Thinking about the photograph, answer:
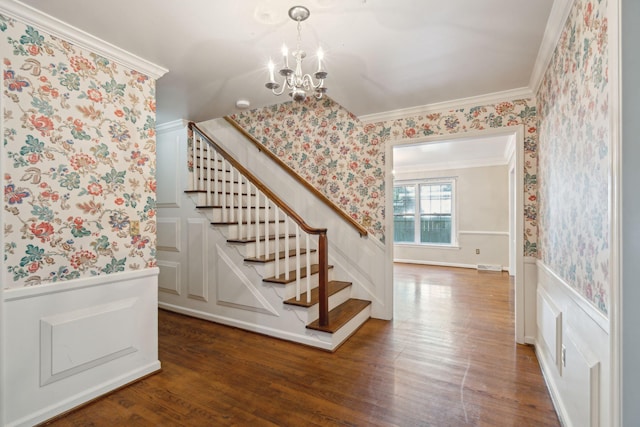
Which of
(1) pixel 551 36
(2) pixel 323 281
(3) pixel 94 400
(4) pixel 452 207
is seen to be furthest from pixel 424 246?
(3) pixel 94 400

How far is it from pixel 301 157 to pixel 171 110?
1582 millimetres

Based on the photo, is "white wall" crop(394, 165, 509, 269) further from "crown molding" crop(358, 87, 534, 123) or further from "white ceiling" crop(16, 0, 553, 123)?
"white ceiling" crop(16, 0, 553, 123)

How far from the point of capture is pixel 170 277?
3.62 m

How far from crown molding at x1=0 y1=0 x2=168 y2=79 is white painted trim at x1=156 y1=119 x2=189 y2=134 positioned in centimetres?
133

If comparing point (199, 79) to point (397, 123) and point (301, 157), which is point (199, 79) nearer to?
point (301, 157)

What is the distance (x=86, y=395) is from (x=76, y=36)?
2261mm

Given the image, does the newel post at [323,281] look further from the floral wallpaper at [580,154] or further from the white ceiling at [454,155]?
the white ceiling at [454,155]

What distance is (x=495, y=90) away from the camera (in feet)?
9.04

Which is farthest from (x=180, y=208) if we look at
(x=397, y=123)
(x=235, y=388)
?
(x=397, y=123)

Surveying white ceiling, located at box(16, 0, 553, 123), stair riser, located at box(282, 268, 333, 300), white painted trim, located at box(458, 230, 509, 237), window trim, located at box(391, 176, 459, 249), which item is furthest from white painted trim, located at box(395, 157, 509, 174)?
stair riser, located at box(282, 268, 333, 300)

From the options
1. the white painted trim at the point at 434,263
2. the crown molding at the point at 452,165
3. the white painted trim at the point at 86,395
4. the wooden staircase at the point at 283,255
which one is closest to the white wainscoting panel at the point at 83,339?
the white painted trim at the point at 86,395

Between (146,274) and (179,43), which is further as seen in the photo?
(146,274)

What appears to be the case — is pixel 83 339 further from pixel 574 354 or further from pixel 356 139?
pixel 356 139

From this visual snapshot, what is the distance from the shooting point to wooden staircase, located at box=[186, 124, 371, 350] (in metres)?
2.71
